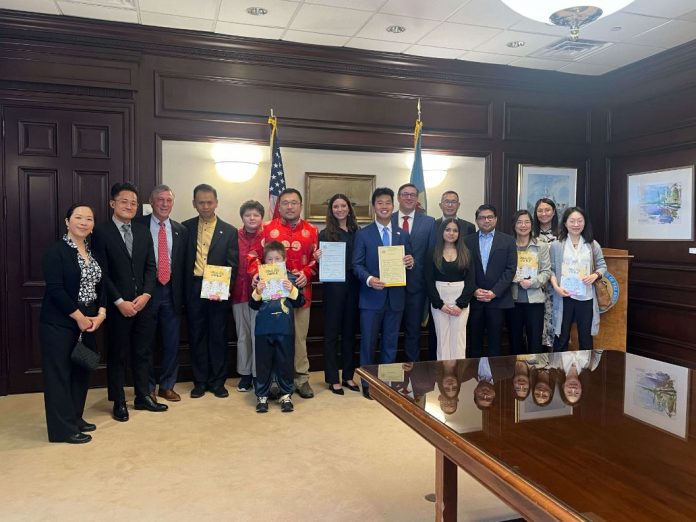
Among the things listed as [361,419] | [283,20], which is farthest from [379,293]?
[283,20]

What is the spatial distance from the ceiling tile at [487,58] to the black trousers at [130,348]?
3899 millimetres

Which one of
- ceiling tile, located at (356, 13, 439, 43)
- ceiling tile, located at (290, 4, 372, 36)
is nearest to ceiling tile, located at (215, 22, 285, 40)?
ceiling tile, located at (290, 4, 372, 36)

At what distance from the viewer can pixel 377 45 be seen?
5.18m

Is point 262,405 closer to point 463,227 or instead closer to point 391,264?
point 391,264

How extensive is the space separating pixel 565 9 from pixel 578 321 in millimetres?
3033

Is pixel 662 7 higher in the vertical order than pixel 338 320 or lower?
higher

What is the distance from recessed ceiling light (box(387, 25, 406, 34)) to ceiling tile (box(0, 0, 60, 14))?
273cm

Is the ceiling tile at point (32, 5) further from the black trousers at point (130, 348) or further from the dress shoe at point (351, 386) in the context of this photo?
the dress shoe at point (351, 386)

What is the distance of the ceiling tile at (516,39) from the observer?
193 inches

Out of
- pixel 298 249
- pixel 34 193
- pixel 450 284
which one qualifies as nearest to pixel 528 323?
pixel 450 284

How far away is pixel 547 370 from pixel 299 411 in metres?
2.25

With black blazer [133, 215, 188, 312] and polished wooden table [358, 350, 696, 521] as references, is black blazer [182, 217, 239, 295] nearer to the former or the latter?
black blazer [133, 215, 188, 312]

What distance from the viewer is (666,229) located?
541cm

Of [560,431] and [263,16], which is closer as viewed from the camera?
[560,431]
